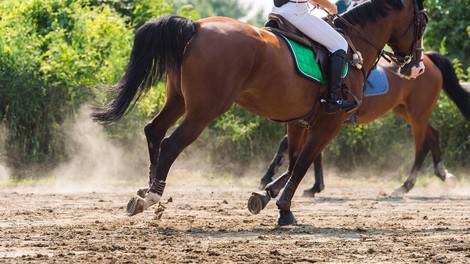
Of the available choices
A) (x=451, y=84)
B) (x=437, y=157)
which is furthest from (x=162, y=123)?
(x=451, y=84)

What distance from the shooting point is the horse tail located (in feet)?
55.1

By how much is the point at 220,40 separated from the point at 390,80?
658 centimetres

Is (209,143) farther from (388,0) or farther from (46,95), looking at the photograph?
(388,0)

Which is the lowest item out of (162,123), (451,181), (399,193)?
(451,181)

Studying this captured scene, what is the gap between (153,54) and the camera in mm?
9531

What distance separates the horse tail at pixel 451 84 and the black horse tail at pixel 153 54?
8.19 m

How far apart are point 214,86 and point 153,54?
2.35ft

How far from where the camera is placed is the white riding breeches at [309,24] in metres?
10.3

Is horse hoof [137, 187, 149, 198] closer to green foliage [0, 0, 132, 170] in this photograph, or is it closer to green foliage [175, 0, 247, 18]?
green foliage [0, 0, 132, 170]

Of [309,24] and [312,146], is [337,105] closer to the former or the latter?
[312,146]

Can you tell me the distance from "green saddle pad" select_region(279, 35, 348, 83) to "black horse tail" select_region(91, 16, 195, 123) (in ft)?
3.79

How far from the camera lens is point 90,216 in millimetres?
10672

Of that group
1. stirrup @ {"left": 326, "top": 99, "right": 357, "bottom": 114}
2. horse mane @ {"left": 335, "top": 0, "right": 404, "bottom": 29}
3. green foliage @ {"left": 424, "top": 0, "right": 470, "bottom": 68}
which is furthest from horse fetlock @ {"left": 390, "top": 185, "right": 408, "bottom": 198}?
green foliage @ {"left": 424, "top": 0, "right": 470, "bottom": 68}

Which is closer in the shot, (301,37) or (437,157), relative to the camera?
(301,37)
